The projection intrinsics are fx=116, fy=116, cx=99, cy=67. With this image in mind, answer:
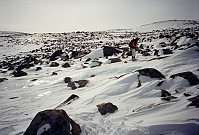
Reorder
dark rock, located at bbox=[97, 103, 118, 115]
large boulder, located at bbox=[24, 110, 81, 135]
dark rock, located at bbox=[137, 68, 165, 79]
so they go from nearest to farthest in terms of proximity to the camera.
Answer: large boulder, located at bbox=[24, 110, 81, 135] → dark rock, located at bbox=[97, 103, 118, 115] → dark rock, located at bbox=[137, 68, 165, 79]

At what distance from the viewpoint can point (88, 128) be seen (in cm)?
236

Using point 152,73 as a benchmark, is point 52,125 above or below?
below

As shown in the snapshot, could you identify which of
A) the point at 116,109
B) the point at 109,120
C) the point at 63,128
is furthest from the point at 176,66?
the point at 63,128

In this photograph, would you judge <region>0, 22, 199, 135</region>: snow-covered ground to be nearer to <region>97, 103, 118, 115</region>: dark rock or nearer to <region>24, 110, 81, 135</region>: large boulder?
<region>97, 103, 118, 115</region>: dark rock

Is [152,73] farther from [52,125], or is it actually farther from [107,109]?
[52,125]

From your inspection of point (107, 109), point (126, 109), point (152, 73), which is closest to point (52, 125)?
point (107, 109)

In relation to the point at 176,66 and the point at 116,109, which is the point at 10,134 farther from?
the point at 176,66

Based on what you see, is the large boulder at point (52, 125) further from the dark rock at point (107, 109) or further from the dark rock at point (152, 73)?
the dark rock at point (152, 73)

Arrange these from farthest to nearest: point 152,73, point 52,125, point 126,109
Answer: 1. point 152,73
2. point 126,109
3. point 52,125

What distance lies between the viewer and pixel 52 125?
2041 millimetres

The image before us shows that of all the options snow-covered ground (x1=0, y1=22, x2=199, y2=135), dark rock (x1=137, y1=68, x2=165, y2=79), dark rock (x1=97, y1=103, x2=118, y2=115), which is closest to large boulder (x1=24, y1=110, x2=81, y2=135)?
snow-covered ground (x1=0, y1=22, x2=199, y2=135)

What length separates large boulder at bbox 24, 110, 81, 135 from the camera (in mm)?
2004

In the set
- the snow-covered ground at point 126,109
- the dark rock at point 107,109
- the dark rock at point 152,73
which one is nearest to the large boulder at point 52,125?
the snow-covered ground at point 126,109

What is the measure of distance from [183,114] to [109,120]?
143 cm
